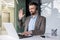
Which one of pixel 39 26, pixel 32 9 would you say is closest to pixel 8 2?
pixel 32 9

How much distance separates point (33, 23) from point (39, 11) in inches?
5.7

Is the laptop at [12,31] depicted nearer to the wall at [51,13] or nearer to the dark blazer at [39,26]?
the dark blazer at [39,26]

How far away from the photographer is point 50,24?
158cm

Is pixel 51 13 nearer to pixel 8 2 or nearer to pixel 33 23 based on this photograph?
pixel 33 23

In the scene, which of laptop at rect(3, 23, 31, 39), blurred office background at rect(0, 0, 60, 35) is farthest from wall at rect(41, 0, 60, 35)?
laptop at rect(3, 23, 31, 39)

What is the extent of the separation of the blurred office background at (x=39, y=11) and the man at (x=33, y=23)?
0.14 feet

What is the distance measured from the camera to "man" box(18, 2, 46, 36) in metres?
1.58

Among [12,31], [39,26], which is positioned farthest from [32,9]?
[12,31]

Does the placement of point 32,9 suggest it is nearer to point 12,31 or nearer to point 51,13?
point 51,13

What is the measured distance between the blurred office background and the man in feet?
Result: 0.14

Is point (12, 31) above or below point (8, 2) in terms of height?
below

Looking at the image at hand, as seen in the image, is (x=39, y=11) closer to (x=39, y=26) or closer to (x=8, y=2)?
(x=39, y=26)

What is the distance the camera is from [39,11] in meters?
1.58

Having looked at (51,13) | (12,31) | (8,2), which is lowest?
(12,31)
